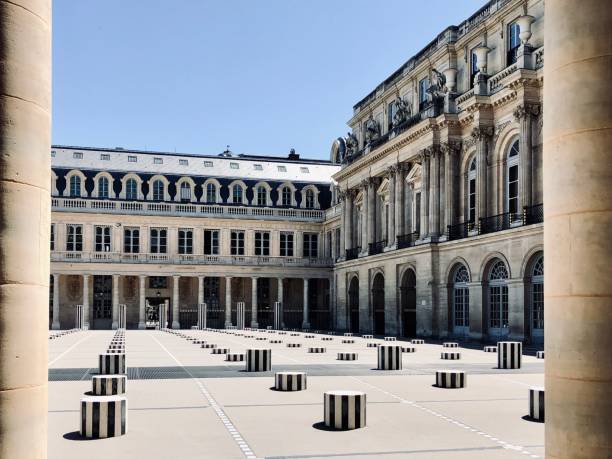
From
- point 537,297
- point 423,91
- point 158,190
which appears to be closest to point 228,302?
point 158,190

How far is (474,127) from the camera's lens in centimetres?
4994

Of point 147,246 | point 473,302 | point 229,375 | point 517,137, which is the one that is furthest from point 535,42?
point 147,246

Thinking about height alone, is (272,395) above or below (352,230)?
below

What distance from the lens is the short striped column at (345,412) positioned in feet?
46.4

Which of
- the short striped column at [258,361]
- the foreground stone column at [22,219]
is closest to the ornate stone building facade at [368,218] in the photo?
the short striped column at [258,361]

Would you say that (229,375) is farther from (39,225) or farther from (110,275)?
(110,275)

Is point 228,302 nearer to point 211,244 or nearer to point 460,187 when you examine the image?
point 211,244

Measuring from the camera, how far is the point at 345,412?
559 inches

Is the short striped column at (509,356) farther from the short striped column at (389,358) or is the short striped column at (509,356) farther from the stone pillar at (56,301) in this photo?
the stone pillar at (56,301)

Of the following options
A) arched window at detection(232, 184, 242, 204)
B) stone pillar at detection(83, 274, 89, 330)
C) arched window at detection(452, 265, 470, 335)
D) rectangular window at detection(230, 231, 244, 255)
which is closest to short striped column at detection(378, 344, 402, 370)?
arched window at detection(452, 265, 470, 335)

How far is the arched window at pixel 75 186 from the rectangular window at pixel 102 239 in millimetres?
4457

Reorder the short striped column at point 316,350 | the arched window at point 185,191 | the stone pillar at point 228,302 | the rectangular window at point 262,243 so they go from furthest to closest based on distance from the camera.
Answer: the rectangular window at point 262,243
the arched window at point 185,191
the stone pillar at point 228,302
the short striped column at point 316,350

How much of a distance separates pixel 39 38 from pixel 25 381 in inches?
133

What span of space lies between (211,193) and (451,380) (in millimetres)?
69720
